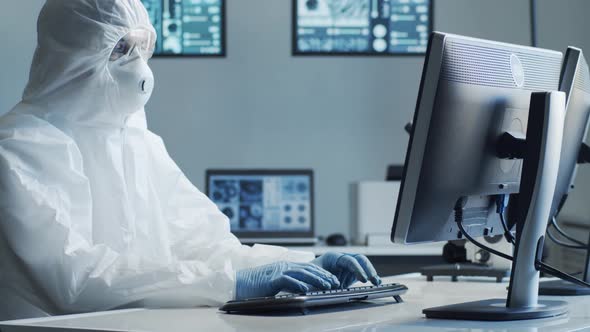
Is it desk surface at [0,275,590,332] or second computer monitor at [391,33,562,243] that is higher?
second computer monitor at [391,33,562,243]

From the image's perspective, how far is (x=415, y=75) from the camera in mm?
4918

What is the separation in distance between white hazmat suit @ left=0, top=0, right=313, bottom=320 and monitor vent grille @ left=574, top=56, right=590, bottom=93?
0.70 meters

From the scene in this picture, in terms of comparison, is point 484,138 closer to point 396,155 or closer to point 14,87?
point 14,87

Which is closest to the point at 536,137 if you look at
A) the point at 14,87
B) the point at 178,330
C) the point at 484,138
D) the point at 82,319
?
the point at 484,138

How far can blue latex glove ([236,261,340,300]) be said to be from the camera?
1.42 meters

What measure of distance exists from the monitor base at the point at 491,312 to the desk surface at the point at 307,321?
0.05ft

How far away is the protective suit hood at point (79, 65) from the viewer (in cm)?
189

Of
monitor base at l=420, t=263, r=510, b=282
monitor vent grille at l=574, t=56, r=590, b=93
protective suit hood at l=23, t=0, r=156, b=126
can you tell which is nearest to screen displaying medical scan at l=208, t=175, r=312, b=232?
monitor base at l=420, t=263, r=510, b=282

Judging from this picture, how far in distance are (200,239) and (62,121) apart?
427mm

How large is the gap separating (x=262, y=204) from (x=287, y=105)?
2.95 ft

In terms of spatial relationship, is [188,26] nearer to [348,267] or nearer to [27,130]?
[27,130]

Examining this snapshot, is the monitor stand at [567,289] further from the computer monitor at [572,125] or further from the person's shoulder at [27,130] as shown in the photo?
the person's shoulder at [27,130]

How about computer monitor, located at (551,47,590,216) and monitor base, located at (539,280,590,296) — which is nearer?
computer monitor, located at (551,47,590,216)

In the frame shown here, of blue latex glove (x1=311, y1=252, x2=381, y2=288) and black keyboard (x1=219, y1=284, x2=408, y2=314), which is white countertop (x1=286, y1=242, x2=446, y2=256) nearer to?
blue latex glove (x1=311, y1=252, x2=381, y2=288)
